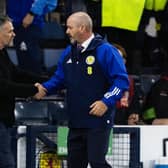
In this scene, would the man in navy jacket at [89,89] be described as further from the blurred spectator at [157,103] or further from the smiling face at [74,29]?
the blurred spectator at [157,103]

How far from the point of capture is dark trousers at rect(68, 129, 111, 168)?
6.75 meters

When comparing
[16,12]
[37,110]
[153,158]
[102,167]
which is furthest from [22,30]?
[102,167]

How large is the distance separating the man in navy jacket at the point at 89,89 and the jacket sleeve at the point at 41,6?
213cm

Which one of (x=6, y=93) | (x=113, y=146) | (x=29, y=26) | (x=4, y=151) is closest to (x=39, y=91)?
(x=6, y=93)

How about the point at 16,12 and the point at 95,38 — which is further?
the point at 16,12

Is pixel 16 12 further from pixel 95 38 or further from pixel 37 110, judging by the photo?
pixel 95 38

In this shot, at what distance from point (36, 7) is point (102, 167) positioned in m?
2.82

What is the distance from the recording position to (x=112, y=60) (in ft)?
22.1

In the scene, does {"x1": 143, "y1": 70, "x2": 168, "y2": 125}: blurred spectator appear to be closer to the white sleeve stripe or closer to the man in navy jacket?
the man in navy jacket

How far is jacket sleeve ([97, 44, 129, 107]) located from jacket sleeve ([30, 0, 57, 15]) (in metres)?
2.31

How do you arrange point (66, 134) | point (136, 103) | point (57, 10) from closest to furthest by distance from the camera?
point (66, 134) → point (136, 103) → point (57, 10)

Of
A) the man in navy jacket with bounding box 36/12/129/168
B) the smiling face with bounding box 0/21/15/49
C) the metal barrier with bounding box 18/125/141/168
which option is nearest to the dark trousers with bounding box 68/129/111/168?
the man in navy jacket with bounding box 36/12/129/168

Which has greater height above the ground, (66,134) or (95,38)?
(95,38)

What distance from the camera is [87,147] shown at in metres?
6.83
